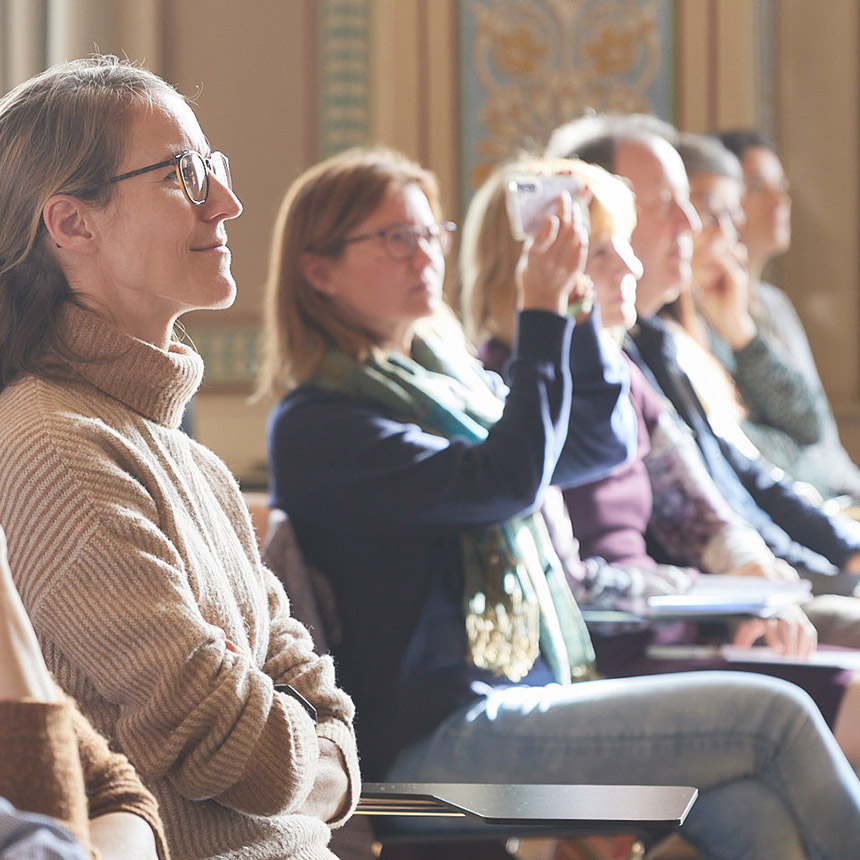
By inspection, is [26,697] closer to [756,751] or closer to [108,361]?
[108,361]

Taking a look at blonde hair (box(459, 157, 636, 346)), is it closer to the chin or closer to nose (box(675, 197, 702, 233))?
nose (box(675, 197, 702, 233))

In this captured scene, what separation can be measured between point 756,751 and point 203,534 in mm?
709

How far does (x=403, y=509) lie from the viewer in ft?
5.22

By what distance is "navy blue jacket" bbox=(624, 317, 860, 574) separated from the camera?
2.39m

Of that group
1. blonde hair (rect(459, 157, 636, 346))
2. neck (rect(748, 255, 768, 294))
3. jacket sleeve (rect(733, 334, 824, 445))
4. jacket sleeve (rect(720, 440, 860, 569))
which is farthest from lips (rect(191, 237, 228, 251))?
neck (rect(748, 255, 768, 294))

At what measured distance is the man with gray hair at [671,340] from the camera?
2.28m

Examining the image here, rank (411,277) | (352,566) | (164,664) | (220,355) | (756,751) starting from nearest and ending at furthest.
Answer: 1. (164,664)
2. (756,751)
3. (352,566)
4. (411,277)
5. (220,355)

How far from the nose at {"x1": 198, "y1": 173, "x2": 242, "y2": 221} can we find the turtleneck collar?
14 centimetres

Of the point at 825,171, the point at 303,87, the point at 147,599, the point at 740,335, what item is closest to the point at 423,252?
the point at 147,599

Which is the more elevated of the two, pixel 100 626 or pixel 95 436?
pixel 95 436

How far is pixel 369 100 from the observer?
4.07 m

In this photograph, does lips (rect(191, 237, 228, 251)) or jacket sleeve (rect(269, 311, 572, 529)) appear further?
jacket sleeve (rect(269, 311, 572, 529))

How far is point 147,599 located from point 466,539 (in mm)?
695

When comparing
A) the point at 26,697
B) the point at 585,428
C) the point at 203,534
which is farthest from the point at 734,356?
the point at 26,697
